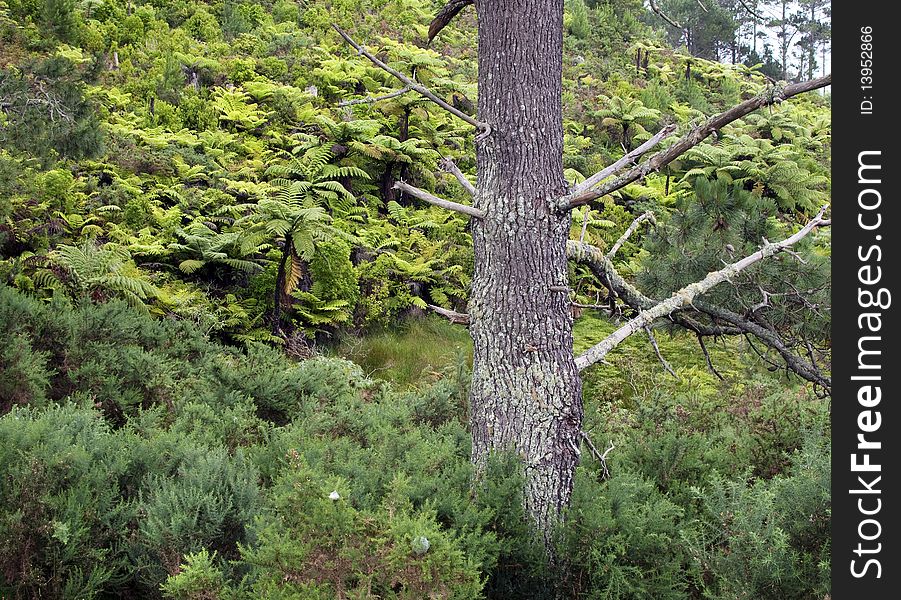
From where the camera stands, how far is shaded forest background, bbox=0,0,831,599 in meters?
2.83

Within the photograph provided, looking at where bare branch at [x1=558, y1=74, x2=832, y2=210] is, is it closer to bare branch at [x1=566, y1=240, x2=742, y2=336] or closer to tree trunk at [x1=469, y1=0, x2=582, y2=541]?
tree trunk at [x1=469, y1=0, x2=582, y2=541]

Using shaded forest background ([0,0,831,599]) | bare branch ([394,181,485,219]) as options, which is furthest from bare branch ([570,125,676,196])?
shaded forest background ([0,0,831,599])

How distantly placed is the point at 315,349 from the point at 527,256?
6.03 meters

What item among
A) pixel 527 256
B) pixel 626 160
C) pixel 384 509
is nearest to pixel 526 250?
pixel 527 256

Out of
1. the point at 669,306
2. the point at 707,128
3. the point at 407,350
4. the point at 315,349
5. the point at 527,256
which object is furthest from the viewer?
the point at 407,350

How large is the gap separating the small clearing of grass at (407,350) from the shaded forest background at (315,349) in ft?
0.18

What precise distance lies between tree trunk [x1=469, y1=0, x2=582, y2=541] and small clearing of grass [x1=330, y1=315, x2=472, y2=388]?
184 inches

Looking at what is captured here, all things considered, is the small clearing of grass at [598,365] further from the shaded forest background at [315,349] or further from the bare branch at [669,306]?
the bare branch at [669,306]

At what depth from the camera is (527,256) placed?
3.20 meters

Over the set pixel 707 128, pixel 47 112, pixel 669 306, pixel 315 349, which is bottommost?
pixel 315 349

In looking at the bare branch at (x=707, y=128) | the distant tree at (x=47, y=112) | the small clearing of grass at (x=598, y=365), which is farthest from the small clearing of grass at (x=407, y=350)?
the bare branch at (x=707, y=128)

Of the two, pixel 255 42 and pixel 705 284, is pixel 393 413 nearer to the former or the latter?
pixel 705 284

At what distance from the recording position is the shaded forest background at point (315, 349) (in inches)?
111

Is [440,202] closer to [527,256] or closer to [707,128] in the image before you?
[527,256]
